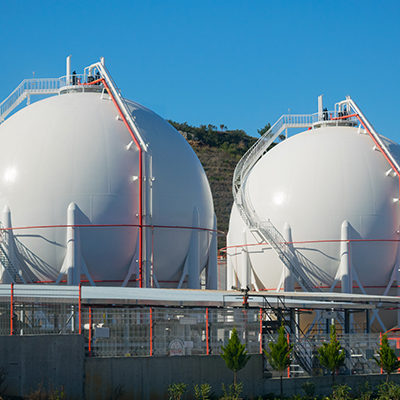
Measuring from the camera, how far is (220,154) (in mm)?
90812

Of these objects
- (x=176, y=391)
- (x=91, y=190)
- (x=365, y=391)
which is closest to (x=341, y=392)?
(x=365, y=391)

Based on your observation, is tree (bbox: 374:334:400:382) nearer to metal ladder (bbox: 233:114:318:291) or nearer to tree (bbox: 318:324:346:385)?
tree (bbox: 318:324:346:385)

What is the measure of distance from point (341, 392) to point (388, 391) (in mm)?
1858

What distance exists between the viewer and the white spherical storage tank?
38.1 meters

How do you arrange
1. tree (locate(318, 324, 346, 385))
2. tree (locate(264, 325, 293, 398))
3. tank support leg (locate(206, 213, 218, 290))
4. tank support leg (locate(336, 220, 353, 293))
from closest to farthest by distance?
tree (locate(264, 325, 293, 398)), tree (locate(318, 324, 346, 385)), tank support leg (locate(206, 213, 218, 290)), tank support leg (locate(336, 220, 353, 293))

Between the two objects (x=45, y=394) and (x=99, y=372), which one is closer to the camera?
(x=45, y=394)

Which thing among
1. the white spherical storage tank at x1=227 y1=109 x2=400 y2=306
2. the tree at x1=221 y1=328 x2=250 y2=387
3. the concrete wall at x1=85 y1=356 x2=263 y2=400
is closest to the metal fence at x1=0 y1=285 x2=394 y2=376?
the concrete wall at x1=85 y1=356 x2=263 y2=400

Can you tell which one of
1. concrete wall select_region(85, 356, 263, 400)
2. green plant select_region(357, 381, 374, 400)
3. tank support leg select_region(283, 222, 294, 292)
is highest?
tank support leg select_region(283, 222, 294, 292)

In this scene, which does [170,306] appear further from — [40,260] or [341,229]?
[341,229]

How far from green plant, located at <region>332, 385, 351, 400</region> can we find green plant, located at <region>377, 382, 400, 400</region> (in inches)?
37.8

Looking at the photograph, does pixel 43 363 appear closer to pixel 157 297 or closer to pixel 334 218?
pixel 157 297

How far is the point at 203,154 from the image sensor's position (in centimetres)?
8988

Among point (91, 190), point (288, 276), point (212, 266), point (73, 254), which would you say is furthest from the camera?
point (288, 276)

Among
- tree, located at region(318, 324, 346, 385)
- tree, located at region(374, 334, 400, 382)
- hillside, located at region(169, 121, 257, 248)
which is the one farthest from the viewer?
hillside, located at region(169, 121, 257, 248)
